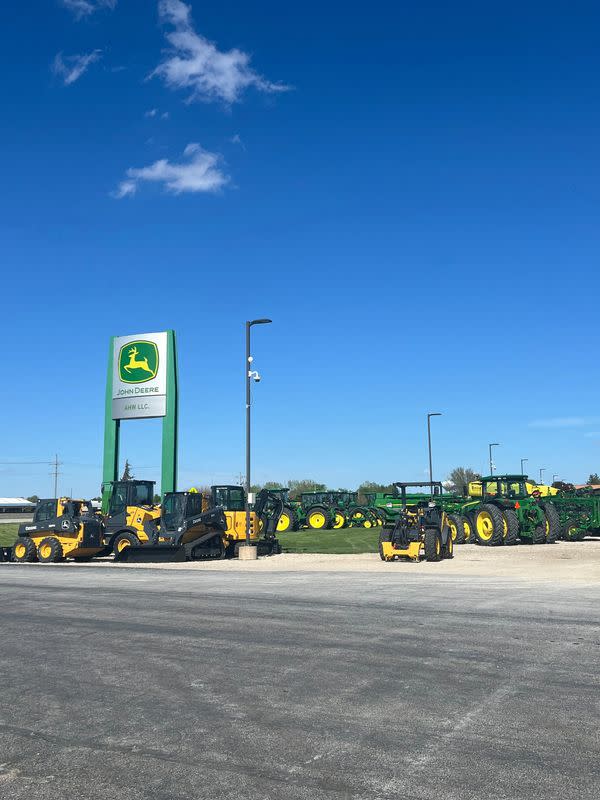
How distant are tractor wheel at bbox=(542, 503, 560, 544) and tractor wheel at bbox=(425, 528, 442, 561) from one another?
8600 millimetres

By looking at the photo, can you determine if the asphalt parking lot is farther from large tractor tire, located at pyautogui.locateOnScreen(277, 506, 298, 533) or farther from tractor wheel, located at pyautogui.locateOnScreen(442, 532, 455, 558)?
large tractor tire, located at pyautogui.locateOnScreen(277, 506, 298, 533)

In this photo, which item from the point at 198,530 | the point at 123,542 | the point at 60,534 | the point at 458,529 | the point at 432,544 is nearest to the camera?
the point at 432,544

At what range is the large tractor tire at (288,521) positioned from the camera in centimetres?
3947

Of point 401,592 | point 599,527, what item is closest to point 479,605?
point 401,592

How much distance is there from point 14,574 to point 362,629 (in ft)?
46.3

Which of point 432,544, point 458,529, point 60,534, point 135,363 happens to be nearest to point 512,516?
point 458,529

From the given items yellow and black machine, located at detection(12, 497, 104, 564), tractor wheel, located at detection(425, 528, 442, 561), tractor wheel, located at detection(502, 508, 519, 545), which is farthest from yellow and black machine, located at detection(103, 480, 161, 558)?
tractor wheel, located at detection(502, 508, 519, 545)

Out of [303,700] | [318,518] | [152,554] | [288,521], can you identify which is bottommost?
[303,700]

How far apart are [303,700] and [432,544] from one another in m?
16.0

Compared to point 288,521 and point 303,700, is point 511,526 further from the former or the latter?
point 303,700

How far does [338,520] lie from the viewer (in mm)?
Result: 41406

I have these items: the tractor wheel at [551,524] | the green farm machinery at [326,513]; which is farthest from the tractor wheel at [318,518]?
the tractor wheel at [551,524]

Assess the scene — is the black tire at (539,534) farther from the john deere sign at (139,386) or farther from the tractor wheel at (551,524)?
the john deere sign at (139,386)

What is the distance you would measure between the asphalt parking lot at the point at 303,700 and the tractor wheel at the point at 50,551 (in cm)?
1333
